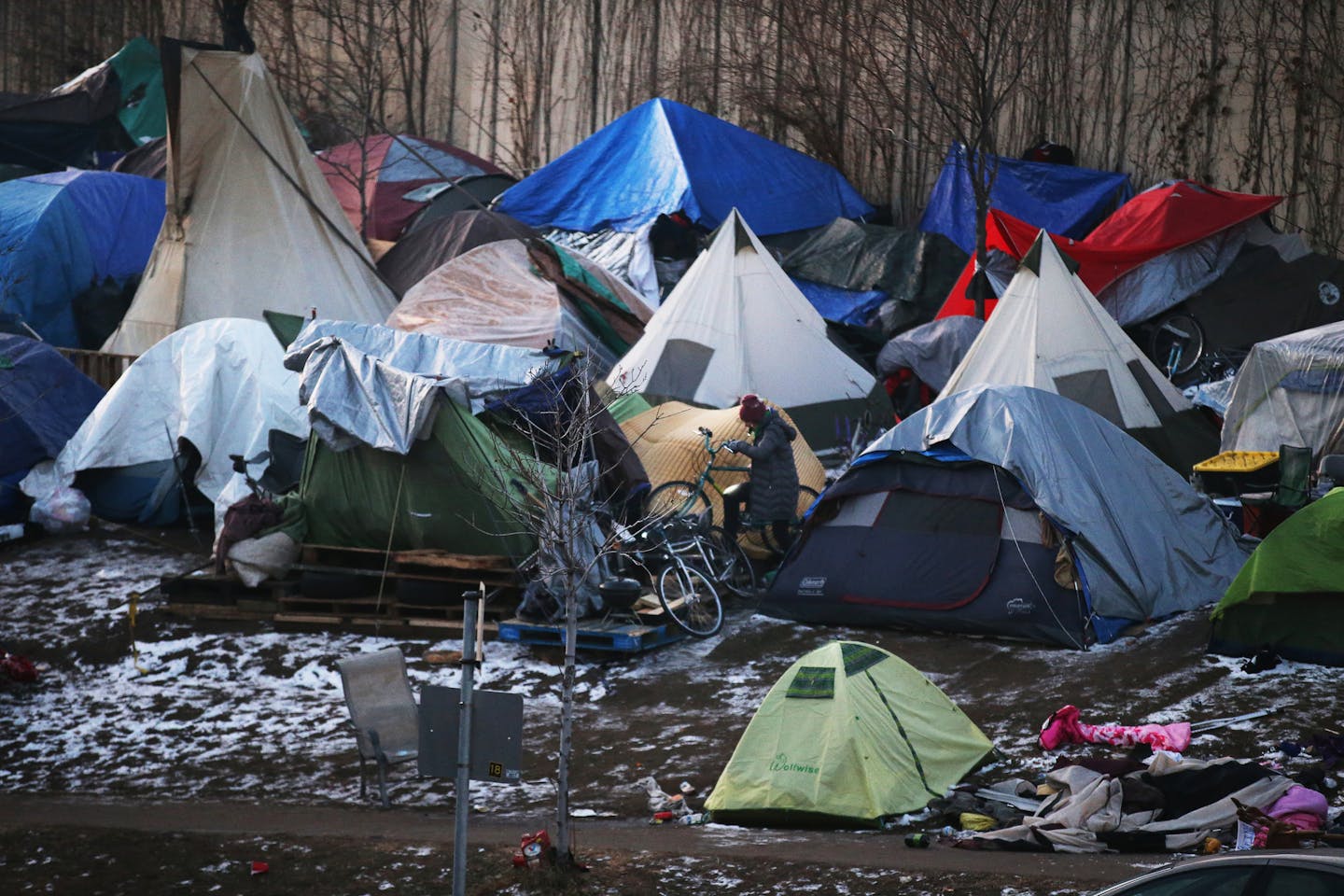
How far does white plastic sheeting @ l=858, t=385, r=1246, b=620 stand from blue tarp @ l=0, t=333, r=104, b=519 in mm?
9289

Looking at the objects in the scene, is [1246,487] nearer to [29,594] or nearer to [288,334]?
[288,334]

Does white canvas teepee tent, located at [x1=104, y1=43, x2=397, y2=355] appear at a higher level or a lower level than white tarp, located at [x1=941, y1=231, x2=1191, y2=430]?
higher

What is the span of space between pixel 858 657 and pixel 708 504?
198 inches

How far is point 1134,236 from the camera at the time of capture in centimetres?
1931

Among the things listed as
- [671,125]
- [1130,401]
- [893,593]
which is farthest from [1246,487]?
[671,125]

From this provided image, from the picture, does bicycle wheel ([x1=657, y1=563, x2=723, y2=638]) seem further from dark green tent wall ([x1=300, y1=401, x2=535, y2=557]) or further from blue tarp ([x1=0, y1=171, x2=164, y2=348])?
blue tarp ([x1=0, y1=171, x2=164, y2=348])

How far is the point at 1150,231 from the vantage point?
62.9ft

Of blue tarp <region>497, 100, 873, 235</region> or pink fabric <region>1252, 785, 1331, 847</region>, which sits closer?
pink fabric <region>1252, 785, 1331, 847</region>

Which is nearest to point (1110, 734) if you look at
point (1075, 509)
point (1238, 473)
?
point (1075, 509)

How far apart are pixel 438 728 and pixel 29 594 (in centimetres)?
920

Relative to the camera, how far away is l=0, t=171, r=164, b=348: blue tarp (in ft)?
67.5

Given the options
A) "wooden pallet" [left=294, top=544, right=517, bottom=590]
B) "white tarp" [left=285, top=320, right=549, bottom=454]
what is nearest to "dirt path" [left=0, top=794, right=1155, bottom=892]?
"wooden pallet" [left=294, top=544, right=517, bottom=590]

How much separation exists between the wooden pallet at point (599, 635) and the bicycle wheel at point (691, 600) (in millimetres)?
179

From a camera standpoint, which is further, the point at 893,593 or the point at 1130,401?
the point at 1130,401
